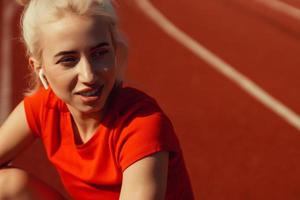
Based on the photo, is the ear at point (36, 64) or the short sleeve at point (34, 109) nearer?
the ear at point (36, 64)

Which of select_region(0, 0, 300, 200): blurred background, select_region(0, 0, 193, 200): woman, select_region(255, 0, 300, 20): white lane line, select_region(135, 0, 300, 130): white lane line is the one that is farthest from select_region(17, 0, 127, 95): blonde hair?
select_region(255, 0, 300, 20): white lane line

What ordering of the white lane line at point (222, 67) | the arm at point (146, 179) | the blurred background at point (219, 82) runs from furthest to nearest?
the white lane line at point (222, 67) < the blurred background at point (219, 82) < the arm at point (146, 179)

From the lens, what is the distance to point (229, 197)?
406cm

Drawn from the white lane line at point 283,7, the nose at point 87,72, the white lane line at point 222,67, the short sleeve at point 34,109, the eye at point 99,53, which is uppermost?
the eye at point 99,53

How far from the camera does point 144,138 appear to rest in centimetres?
229

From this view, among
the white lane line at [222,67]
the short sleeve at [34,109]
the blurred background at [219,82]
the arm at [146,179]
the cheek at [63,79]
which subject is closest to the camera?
the arm at [146,179]

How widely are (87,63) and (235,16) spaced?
232 inches

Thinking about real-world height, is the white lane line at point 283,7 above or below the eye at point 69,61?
below

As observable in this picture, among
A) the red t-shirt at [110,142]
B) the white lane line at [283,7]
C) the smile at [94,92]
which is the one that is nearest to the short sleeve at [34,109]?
the red t-shirt at [110,142]

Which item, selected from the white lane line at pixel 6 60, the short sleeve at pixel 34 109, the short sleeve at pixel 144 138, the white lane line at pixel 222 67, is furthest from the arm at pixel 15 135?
the white lane line at pixel 222 67

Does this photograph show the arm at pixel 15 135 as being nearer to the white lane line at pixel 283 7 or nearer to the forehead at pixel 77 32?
the forehead at pixel 77 32

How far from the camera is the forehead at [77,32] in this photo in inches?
90.4

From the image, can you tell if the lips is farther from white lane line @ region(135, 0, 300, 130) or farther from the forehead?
white lane line @ region(135, 0, 300, 130)

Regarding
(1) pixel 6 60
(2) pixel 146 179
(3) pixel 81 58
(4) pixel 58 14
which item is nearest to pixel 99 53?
(3) pixel 81 58
